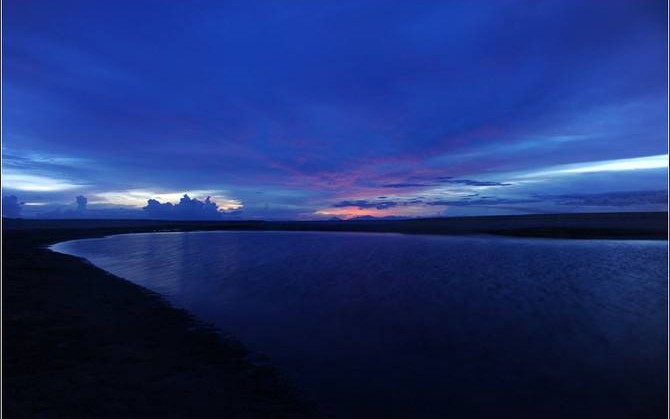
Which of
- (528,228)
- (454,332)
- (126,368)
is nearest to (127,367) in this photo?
(126,368)

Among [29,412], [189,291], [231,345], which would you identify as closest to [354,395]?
[231,345]

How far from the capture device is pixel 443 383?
340 inches

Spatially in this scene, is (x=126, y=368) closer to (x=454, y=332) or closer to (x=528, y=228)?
(x=454, y=332)

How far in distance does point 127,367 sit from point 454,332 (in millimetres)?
10051

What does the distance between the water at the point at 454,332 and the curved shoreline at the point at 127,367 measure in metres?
0.94

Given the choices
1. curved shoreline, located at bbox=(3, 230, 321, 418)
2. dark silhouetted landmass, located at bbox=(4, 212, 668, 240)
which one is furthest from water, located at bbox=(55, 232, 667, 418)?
dark silhouetted landmass, located at bbox=(4, 212, 668, 240)

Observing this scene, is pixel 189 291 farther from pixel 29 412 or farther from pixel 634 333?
pixel 634 333

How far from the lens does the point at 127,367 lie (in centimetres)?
895

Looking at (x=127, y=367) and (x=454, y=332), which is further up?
(x=127, y=367)

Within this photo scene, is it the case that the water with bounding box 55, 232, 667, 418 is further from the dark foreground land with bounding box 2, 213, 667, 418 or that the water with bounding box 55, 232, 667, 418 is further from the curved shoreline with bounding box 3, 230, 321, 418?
the dark foreground land with bounding box 2, 213, 667, 418

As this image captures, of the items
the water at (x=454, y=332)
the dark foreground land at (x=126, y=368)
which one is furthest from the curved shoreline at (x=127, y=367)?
the water at (x=454, y=332)

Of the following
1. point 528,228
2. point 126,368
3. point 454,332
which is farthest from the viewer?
point 528,228

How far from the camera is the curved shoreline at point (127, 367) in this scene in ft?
23.6

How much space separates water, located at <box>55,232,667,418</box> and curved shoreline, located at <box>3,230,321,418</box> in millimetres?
935
